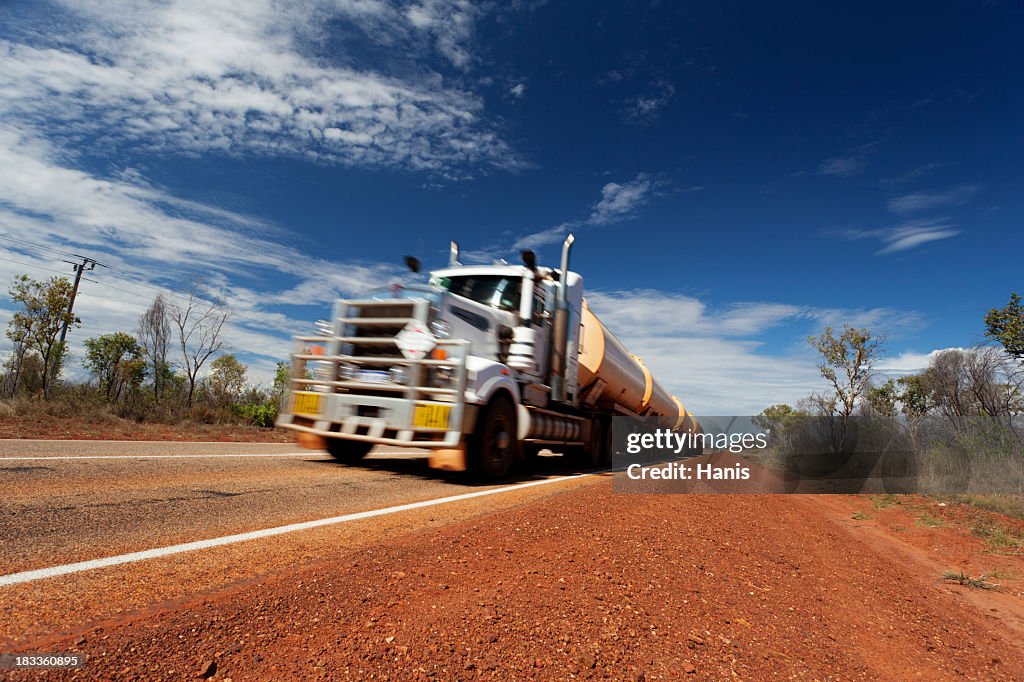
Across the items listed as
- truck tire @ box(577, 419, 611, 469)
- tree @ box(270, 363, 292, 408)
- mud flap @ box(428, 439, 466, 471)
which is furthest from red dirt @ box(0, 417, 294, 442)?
truck tire @ box(577, 419, 611, 469)

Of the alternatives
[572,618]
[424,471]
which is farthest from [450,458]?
[572,618]

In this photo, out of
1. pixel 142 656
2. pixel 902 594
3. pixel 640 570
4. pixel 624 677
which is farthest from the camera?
pixel 902 594

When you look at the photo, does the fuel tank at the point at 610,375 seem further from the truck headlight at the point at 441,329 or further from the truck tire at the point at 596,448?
the truck headlight at the point at 441,329

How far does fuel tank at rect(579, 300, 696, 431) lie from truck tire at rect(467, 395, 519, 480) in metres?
3.52

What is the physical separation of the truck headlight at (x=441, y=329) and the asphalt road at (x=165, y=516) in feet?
6.58

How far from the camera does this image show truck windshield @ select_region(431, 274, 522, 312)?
357 inches

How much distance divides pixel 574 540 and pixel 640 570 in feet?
Result: 2.26

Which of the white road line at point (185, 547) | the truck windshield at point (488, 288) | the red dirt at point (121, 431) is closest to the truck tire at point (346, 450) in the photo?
the truck windshield at point (488, 288)

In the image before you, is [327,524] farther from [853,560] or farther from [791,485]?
[791,485]

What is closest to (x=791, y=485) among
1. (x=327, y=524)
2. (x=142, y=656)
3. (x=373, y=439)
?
(x=373, y=439)

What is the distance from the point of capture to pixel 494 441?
7.47m

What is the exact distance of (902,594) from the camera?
3713 millimetres

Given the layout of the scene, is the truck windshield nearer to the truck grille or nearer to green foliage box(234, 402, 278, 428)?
the truck grille

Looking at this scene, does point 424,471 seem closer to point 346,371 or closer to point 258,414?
point 346,371
